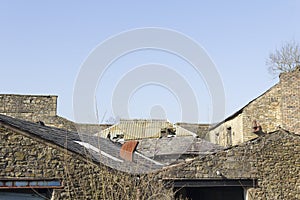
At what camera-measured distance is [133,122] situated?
28188 millimetres

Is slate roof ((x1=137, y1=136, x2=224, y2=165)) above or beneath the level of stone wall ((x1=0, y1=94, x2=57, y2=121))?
beneath

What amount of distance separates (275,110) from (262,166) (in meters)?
8.94

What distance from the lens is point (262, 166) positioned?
48.2ft

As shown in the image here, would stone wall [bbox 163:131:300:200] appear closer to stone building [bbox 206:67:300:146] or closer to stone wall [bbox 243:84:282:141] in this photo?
stone building [bbox 206:67:300:146]

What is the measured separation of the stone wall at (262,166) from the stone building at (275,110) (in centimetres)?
701

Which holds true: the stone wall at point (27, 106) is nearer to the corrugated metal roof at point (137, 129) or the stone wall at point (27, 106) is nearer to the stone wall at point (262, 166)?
the corrugated metal roof at point (137, 129)

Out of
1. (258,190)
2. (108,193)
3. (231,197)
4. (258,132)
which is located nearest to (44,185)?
(108,193)

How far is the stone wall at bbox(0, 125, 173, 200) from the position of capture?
35.4 ft

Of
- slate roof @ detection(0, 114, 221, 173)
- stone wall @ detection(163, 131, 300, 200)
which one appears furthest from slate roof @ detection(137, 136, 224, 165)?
stone wall @ detection(163, 131, 300, 200)

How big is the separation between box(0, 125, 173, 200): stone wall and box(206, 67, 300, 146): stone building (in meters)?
12.4

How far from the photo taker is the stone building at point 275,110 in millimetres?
22188

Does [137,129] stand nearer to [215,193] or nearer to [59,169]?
[215,193]

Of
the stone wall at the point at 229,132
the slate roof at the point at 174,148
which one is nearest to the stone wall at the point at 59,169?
the slate roof at the point at 174,148

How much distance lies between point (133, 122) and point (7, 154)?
17.5m
